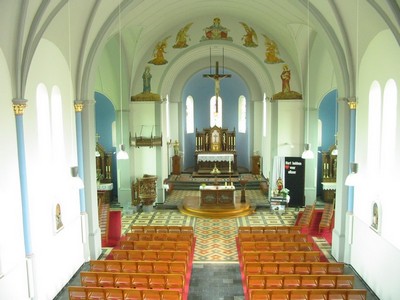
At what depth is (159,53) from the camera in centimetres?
2173

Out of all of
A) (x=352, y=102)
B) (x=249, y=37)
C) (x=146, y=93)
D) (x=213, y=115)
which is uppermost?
(x=249, y=37)

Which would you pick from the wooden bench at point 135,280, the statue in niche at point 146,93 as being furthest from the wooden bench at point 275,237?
the statue in niche at point 146,93

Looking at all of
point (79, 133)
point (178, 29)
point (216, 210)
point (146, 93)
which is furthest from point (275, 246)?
point (178, 29)

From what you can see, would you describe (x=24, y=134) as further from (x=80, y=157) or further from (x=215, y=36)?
(x=215, y=36)

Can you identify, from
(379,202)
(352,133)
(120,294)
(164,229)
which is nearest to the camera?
(120,294)

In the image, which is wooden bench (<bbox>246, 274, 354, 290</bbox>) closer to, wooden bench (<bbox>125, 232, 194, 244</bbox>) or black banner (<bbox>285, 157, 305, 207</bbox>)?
wooden bench (<bbox>125, 232, 194, 244</bbox>)

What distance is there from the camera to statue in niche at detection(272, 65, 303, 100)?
21438mm

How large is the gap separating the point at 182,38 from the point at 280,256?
14158 millimetres

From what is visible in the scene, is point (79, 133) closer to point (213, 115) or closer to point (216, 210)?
point (216, 210)

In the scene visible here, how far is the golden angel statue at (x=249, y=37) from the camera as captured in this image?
842 inches

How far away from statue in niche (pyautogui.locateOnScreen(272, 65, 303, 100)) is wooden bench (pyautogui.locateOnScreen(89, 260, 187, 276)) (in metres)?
13.3

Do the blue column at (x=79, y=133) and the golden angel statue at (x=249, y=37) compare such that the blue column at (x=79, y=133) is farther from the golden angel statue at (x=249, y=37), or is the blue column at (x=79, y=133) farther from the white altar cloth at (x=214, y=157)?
the white altar cloth at (x=214, y=157)

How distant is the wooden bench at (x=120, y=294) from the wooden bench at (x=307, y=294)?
182 centimetres

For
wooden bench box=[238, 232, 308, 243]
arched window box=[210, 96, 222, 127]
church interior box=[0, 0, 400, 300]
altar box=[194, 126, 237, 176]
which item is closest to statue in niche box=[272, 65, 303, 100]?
church interior box=[0, 0, 400, 300]
